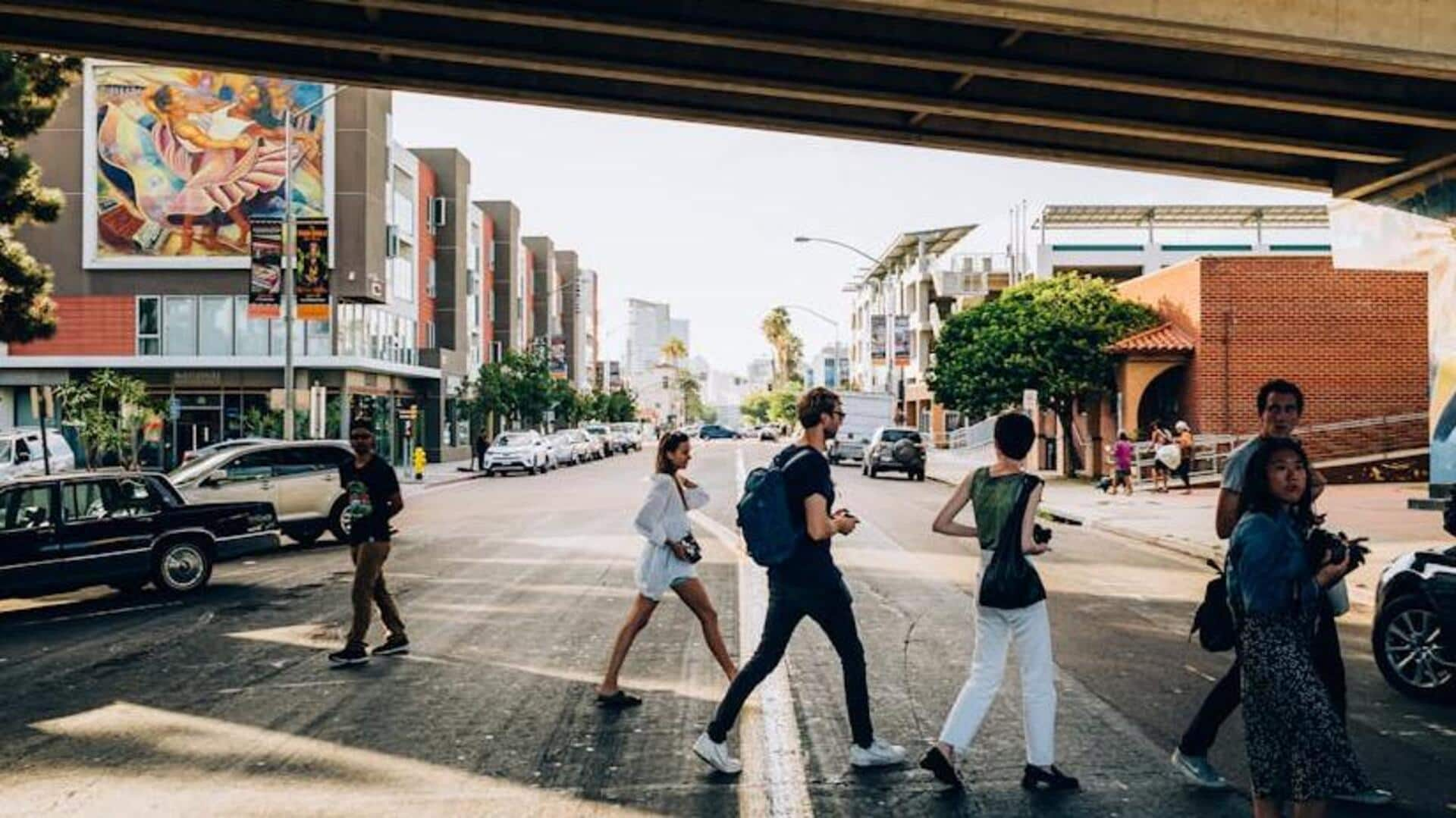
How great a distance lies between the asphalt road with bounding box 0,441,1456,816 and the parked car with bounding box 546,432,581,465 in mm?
37245

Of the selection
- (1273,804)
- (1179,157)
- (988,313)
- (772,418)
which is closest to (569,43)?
(1179,157)

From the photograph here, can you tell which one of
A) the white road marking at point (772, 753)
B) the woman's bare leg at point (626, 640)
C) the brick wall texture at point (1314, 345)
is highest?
the brick wall texture at point (1314, 345)

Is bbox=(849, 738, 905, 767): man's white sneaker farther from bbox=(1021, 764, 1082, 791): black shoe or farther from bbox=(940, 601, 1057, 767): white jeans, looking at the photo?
bbox=(1021, 764, 1082, 791): black shoe

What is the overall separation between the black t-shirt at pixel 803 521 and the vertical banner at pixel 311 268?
25450 millimetres

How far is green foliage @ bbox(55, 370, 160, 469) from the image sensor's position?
31.8 m

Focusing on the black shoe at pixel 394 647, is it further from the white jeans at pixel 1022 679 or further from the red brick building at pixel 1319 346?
the red brick building at pixel 1319 346

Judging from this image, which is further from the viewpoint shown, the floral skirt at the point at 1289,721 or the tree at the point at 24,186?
the tree at the point at 24,186

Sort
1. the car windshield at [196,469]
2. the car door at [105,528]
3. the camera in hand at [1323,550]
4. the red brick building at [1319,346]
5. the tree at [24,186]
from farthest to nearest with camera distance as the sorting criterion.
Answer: the red brick building at [1319,346]
the tree at [24,186]
the car windshield at [196,469]
the car door at [105,528]
the camera in hand at [1323,550]

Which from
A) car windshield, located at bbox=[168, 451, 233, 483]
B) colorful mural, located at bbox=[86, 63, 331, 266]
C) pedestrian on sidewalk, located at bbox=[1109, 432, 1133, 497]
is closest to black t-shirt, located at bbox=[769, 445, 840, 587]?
car windshield, located at bbox=[168, 451, 233, 483]

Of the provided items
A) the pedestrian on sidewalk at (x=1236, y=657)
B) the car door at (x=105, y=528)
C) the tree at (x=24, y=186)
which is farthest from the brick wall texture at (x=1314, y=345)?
the pedestrian on sidewalk at (x=1236, y=657)

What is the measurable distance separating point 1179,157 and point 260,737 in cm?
1665

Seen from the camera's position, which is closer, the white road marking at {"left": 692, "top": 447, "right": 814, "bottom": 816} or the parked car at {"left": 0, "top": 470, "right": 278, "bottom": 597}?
the white road marking at {"left": 692, "top": 447, "right": 814, "bottom": 816}

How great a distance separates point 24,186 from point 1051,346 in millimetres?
26089

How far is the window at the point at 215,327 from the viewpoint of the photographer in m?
47.2
